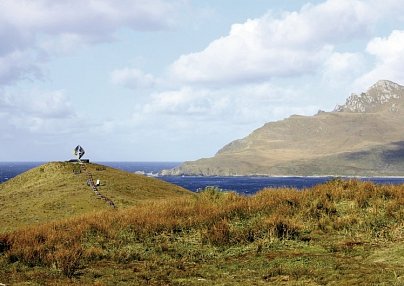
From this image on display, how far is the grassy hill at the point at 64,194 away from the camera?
3041 centimetres

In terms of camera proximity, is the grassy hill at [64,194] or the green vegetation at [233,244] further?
the grassy hill at [64,194]

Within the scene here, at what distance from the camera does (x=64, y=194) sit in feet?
120

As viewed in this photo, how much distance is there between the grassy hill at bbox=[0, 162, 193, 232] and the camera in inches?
1197

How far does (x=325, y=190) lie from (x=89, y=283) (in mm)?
14182

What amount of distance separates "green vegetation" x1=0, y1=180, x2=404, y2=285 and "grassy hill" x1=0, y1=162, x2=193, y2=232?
10.0 metres

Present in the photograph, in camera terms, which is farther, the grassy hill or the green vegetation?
the grassy hill

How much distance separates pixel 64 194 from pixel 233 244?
77.0 feet

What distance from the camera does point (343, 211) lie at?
20.2 m

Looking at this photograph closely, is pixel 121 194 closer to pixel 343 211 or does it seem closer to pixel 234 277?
pixel 343 211

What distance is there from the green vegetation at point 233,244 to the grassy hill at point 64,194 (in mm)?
10025

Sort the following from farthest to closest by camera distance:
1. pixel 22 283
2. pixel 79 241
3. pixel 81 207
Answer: pixel 81 207 → pixel 79 241 → pixel 22 283

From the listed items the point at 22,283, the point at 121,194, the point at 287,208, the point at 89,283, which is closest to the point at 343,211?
the point at 287,208

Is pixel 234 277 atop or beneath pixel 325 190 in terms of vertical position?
beneath

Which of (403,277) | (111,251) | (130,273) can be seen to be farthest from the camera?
(111,251)
